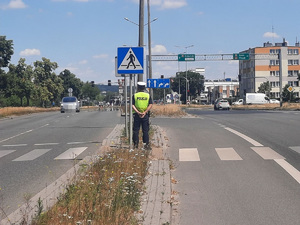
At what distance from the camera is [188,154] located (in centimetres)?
1332

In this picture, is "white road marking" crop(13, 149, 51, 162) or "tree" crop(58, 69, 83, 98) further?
"tree" crop(58, 69, 83, 98)

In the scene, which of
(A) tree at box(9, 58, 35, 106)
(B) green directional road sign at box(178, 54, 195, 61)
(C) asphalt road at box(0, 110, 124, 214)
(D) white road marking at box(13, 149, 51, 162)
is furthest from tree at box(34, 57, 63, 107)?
(D) white road marking at box(13, 149, 51, 162)

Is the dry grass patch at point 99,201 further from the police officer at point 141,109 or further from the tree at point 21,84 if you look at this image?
the tree at point 21,84

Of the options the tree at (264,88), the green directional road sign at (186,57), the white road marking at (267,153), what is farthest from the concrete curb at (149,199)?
the tree at (264,88)

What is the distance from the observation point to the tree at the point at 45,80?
7769 cm

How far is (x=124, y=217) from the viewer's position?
5695mm

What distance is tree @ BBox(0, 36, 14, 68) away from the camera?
64.0m

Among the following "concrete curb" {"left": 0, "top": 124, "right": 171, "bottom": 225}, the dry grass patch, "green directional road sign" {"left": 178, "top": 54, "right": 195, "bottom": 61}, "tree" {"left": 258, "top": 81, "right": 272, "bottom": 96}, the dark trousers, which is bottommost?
"concrete curb" {"left": 0, "top": 124, "right": 171, "bottom": 225}

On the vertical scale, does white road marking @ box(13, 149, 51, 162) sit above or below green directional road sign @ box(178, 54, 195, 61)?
below

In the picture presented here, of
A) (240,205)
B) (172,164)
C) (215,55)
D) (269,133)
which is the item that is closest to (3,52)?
(215,55)

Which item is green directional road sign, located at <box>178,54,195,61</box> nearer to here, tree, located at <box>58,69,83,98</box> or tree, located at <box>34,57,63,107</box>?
tree, located at <box>34,57,63,107</box>

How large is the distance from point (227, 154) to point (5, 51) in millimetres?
56763

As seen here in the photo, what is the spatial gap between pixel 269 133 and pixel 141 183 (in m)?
11.2

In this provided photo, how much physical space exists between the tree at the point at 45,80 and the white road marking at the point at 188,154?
64394mm
